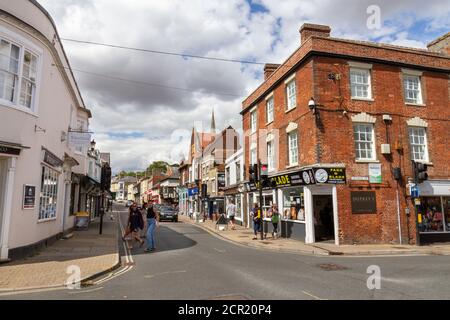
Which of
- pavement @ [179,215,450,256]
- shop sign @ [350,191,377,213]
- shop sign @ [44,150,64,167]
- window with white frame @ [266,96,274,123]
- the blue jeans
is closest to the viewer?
shop sign @ [44,150,64,167]

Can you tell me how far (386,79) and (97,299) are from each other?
1690cm

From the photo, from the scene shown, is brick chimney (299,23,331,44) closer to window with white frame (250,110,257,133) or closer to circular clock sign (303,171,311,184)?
window with white frame (250,110,257,133)

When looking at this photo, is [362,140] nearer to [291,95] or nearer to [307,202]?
[307,202]

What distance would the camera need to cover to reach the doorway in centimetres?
1811

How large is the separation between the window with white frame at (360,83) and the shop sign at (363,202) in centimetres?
485

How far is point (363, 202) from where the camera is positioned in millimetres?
16234

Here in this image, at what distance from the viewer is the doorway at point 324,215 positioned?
18109 mm

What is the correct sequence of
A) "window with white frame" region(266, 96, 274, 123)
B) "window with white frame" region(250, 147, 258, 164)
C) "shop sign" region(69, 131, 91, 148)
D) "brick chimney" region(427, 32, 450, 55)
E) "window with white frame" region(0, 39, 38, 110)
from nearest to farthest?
"window with white frame" region(0, 39, 38, 110)
"shop sign" region(69, 131, 91, 148)
"brick chimney" region(427, 32, 450, 55)
"window with white frame" region(266, 96, 274, 123)
"window with white frame" region(250, 147, 258, 164)

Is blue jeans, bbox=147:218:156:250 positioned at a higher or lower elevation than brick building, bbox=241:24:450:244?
lower

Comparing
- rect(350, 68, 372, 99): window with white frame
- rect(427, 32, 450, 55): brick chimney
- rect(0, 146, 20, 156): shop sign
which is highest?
rect(427, 32, 450, 55): brick chimney

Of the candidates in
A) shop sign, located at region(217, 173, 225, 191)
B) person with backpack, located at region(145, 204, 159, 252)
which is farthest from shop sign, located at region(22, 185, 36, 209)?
shop sign, located at region(217, 173, 225, 191)

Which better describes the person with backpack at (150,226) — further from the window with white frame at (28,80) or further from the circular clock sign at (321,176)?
the circular clock sign at (321,176)

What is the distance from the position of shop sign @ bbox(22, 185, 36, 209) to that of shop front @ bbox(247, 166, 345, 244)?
11.3m
